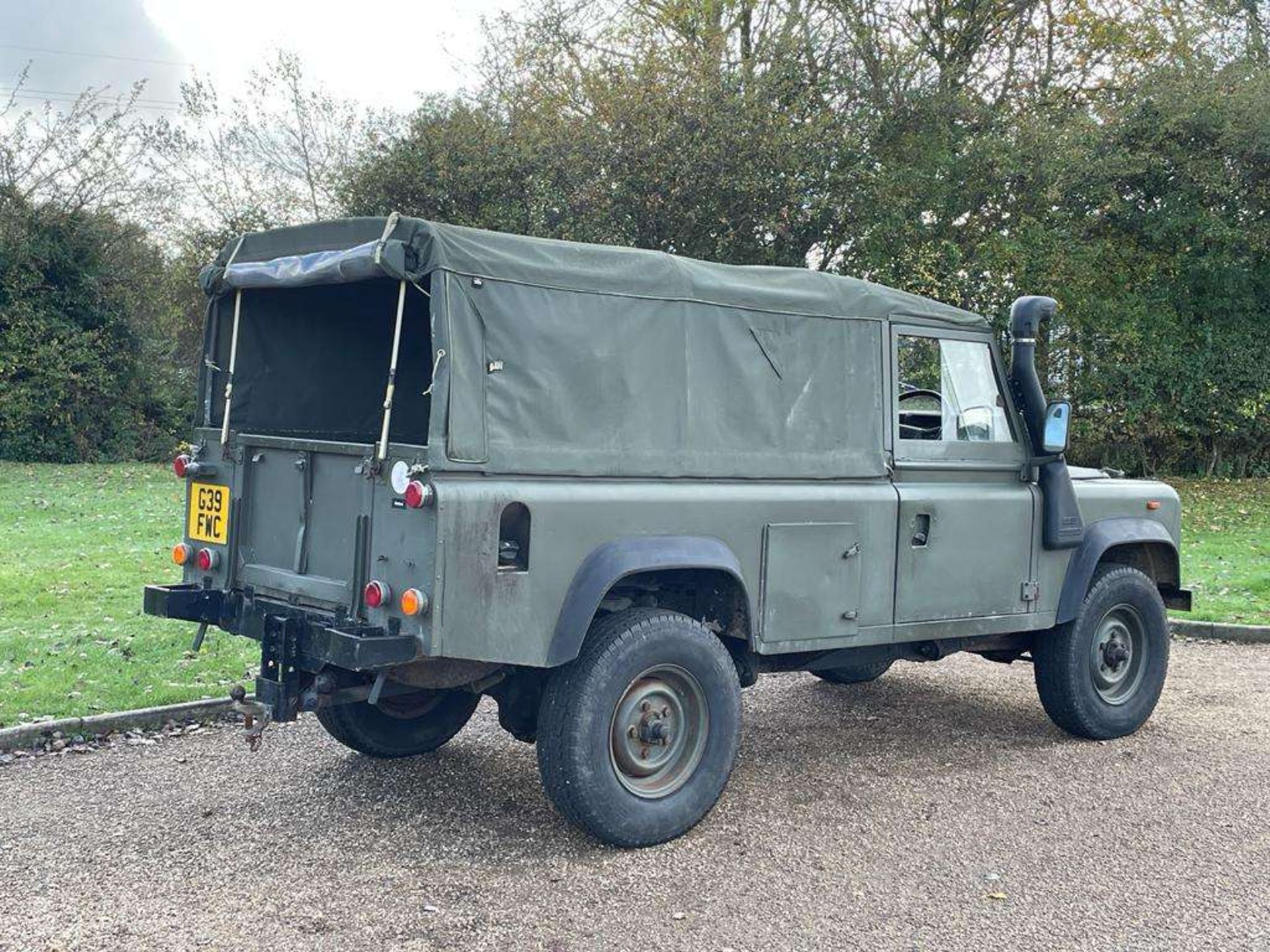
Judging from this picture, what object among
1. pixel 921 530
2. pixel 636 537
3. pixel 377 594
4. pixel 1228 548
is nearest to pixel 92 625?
pixel 377 594

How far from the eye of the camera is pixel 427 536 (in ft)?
14.5

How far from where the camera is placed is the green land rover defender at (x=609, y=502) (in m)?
4.62

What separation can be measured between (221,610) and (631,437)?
6.25 ft

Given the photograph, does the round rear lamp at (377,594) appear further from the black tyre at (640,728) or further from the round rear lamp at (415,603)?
the black tyre at (640,728)

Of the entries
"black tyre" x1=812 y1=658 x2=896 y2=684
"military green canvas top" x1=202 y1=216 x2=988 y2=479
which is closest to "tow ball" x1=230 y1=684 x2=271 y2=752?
"military green canvas top" x1=202 y1=216 x2=988 y2=479

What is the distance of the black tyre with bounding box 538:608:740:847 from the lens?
187 inches

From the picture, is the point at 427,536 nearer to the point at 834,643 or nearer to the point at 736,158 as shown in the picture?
the point at 834,643

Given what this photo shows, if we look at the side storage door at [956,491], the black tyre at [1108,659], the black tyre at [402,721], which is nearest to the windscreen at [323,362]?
the black tyre at [402,721]

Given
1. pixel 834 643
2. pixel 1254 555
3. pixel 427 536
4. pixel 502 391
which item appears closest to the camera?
pixel 427 536

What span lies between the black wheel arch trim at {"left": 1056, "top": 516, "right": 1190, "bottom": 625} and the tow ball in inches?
158

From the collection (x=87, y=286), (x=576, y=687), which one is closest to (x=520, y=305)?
(x=576, y=687)

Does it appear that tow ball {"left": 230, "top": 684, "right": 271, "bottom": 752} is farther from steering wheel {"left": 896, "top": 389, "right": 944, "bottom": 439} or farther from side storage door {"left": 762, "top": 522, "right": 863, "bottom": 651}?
steering wheel {"left": 896, "top": 389, "right": 944, "bottom": 439}

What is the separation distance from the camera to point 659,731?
5012 millimetres


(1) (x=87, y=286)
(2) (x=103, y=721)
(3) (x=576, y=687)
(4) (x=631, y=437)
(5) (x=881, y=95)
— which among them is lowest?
(2) (x=103, y=721)
